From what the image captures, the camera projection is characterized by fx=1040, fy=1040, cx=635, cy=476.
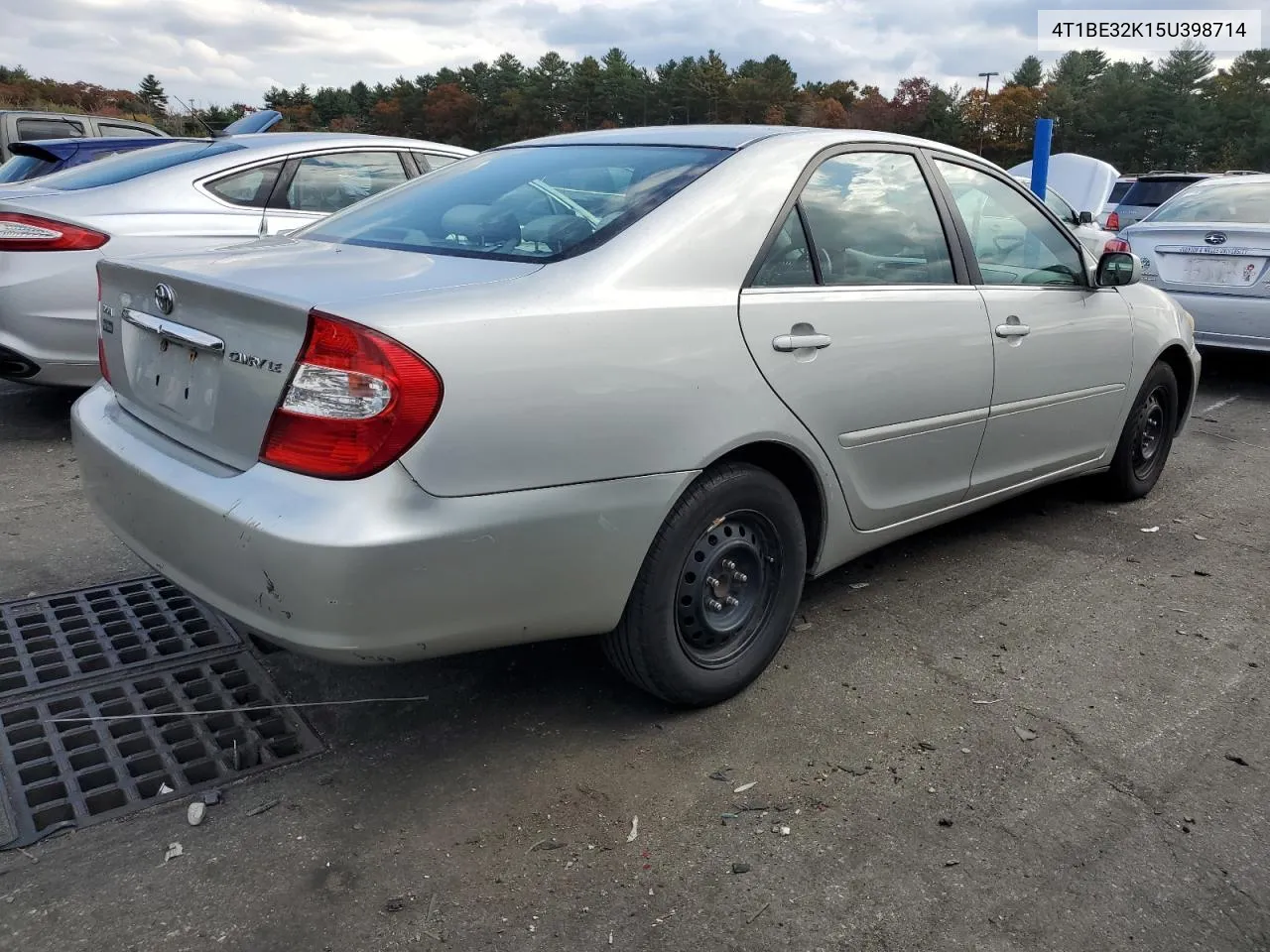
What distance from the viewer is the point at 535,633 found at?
2.52m

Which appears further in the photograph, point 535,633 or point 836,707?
point 836,707

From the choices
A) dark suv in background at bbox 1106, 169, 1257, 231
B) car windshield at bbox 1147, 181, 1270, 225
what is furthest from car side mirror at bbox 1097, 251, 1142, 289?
dark suv in background at bbox 1106, 169, 1257, 231

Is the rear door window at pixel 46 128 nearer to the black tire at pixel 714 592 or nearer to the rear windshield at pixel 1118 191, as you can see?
the black tire at pixel 714 592

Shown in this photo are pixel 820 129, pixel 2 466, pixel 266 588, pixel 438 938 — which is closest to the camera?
pixel 438 938

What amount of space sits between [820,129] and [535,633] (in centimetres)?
187

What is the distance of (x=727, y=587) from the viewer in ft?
9.68

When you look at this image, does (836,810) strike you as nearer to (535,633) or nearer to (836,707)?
(836,707)

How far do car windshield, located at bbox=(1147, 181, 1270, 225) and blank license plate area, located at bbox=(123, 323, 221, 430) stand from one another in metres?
7.55

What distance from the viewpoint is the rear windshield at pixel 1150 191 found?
14.1m

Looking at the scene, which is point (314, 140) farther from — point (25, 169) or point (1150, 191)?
point (1150, 191)

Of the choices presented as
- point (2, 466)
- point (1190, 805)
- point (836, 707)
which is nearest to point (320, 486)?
point (836, 707)

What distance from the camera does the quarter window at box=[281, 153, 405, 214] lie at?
5910 millimetres

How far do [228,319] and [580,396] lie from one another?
2.77 feet

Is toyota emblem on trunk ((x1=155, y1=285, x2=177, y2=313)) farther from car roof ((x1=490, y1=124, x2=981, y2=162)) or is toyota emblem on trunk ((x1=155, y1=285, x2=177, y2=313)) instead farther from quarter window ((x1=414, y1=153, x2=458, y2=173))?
quarter window ((x1=414, y1=153, x2=458, y2=173))
